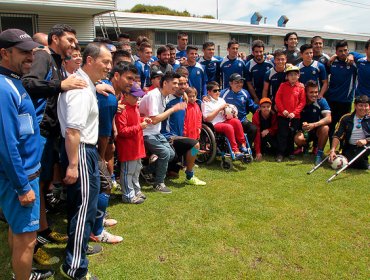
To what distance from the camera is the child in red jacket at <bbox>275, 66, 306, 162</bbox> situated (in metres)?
6.10

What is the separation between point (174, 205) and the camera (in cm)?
420

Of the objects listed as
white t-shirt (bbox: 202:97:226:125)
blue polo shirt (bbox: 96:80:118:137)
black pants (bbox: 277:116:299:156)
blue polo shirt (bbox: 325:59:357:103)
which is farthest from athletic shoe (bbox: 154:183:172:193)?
blue polo shirt (bbox: 325:59:357:103)

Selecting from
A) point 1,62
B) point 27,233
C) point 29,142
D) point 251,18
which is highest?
point 251,18

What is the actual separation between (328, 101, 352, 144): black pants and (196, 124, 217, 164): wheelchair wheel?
2.69m

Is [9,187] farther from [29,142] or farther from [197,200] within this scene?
[197,200]

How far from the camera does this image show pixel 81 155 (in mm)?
2516

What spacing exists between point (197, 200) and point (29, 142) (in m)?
2.56

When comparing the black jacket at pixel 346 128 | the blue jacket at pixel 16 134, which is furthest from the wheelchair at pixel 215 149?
the blue jacket at pixel 16 134

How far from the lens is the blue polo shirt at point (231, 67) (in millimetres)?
6930

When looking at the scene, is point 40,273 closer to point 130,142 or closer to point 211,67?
point 130,142

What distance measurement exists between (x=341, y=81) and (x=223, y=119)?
264 centimetres

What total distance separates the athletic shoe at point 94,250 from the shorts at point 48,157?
0.82 metres

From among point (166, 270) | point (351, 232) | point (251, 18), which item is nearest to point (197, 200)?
point (166, 270)

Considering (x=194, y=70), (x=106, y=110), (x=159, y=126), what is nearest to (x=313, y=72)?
(x=194, y=70)
